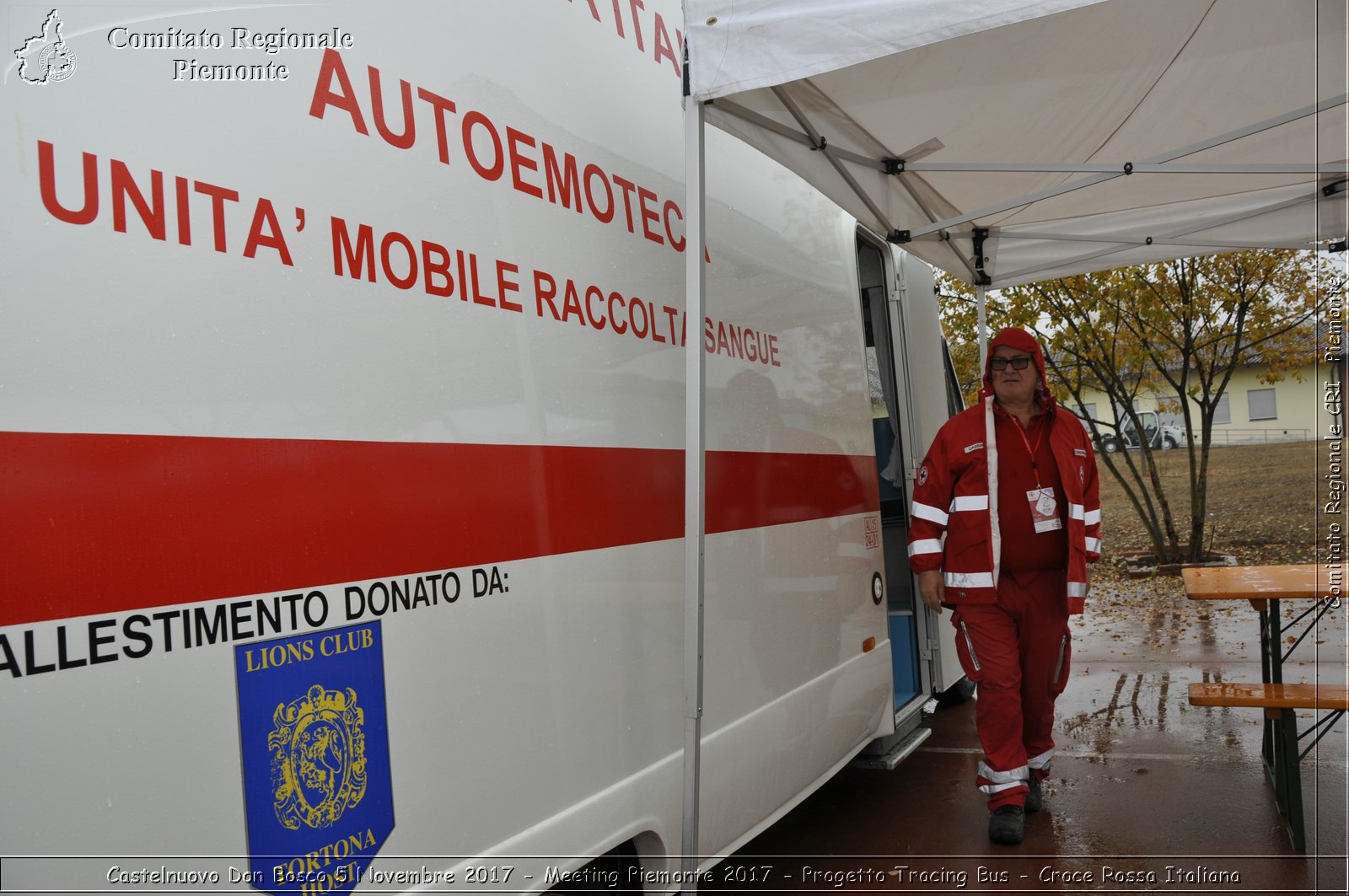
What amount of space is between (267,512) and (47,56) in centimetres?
80

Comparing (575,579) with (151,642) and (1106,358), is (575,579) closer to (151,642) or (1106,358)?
(151,642)

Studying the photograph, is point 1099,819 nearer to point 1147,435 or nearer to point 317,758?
point 317,758

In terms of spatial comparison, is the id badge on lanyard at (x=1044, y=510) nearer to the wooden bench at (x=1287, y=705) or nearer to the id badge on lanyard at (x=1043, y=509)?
the id badge on lanyard at (x=1043, y=509)

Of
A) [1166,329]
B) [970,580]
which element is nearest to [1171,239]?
[970,580]

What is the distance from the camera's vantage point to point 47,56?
1643 millimetres

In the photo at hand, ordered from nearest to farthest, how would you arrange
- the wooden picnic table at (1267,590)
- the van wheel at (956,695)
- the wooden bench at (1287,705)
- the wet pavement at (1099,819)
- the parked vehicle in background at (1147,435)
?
the wooden bench at (1287,705)
the wet pavement at (1099,819)
the wooden picnic table at (1267,590)
the van wheel at (956,695)
the parked vehicle in background at (1147,435)

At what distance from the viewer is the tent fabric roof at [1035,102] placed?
9.29 ft

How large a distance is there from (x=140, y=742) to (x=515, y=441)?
1.02 meters

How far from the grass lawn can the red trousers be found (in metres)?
8.38

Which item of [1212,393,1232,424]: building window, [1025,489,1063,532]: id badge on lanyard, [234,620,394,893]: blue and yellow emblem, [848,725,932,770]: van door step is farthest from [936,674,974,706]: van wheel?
[1212,393,1232,424]: building window

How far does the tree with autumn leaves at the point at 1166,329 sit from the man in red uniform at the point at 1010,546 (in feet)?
22.0

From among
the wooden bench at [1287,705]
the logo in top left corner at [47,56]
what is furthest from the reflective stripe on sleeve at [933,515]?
the logo in top left corner at [47,56]

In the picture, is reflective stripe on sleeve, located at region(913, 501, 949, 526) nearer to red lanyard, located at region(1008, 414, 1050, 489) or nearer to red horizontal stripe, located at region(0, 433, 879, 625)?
red lanyard, located at region(1008, 414, 1050, 489)

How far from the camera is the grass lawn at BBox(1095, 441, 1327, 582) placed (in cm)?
1229
